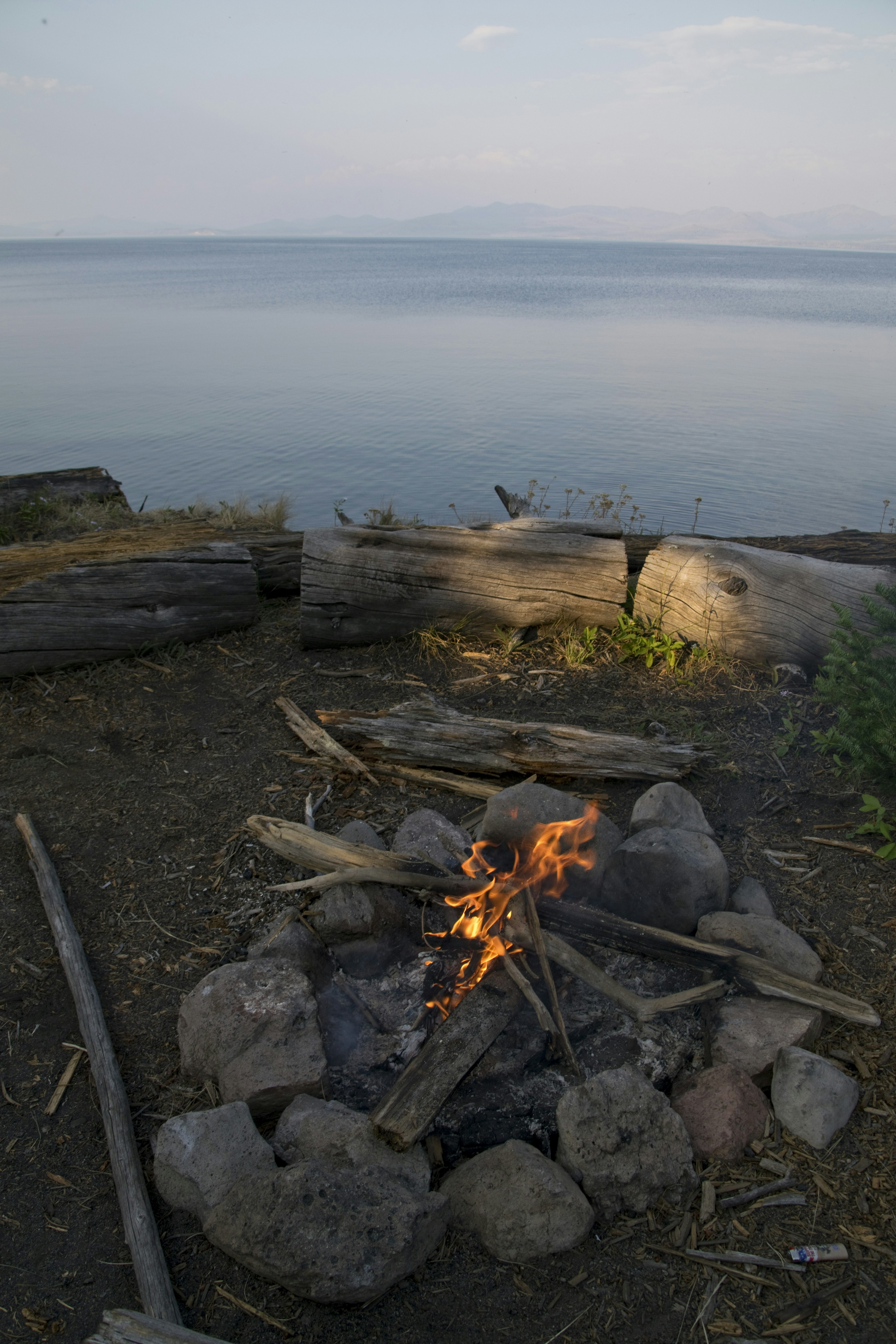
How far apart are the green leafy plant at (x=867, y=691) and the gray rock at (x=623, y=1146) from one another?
228cm

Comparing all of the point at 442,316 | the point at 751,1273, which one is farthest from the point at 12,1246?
the point at 442,316

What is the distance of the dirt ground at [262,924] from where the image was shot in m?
2.42

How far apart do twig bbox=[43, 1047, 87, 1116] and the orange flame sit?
1.45m

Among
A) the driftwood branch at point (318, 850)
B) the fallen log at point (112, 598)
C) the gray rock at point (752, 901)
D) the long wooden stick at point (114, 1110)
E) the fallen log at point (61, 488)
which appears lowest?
the long wooden stick at point (114, 1110)

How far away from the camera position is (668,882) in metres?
3.65

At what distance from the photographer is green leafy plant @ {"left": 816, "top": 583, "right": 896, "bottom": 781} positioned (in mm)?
4164

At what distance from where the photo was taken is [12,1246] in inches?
103

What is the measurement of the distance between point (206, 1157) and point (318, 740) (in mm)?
2778

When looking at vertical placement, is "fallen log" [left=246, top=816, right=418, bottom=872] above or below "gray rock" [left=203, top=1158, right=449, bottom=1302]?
above

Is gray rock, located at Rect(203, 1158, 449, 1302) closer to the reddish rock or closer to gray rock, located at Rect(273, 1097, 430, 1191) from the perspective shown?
gray rock, located at Rect(273, 1097, 430, 1191)

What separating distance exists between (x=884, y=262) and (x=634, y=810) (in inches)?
5868

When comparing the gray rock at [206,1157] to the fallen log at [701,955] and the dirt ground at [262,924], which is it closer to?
the dirt ground at [262,924]

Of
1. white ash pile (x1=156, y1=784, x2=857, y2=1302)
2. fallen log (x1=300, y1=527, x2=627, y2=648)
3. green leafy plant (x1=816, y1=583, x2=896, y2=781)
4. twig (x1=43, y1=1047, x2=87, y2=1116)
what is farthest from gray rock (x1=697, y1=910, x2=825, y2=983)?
fallen log (x1=300, y1=527, x2=627, y2=648)

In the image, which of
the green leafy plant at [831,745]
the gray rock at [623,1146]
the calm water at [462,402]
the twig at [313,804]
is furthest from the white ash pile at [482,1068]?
the calm water at [462,402]
